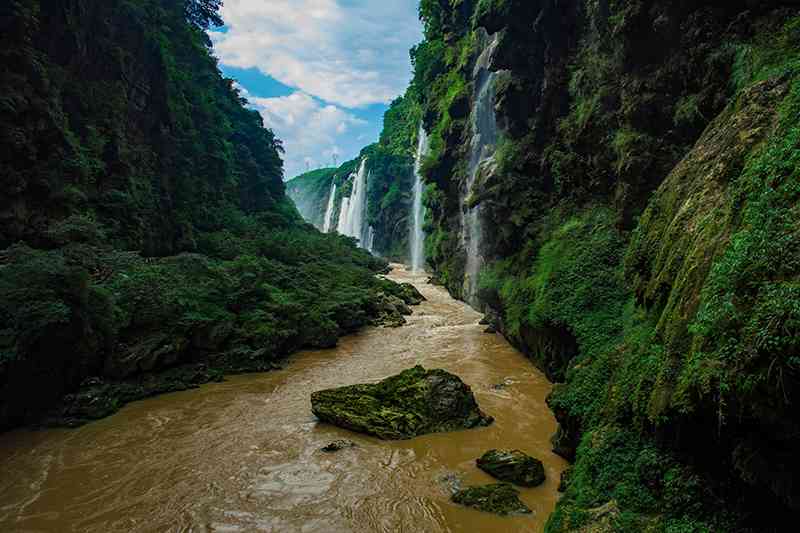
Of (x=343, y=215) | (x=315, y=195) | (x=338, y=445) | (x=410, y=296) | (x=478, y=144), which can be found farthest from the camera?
(x=315, y=195)

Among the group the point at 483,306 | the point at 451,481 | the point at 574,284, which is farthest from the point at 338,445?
the point at 483,306

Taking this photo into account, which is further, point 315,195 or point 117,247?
point 315,195

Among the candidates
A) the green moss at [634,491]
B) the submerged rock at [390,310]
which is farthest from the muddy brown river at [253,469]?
the submerged rock at [390,310]

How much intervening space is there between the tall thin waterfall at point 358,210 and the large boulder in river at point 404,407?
54.1m

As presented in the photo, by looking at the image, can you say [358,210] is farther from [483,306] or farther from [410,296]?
[483,306]

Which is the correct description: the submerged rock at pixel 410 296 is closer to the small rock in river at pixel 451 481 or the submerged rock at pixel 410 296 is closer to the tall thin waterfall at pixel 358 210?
the small rock in river at pixel 451 481

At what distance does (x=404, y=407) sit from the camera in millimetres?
10445

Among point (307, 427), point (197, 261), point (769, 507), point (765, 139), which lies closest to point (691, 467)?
point (769, 507)

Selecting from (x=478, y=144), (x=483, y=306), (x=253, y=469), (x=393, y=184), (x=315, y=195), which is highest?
(x=315, y=195)

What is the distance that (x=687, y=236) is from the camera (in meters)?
6.60

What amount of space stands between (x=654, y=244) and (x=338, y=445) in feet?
24.7

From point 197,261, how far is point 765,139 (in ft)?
62.3

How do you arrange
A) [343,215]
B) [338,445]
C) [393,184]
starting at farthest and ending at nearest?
[343,215] < [393,184] < [338,445]

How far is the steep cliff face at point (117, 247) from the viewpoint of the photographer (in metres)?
10.8
